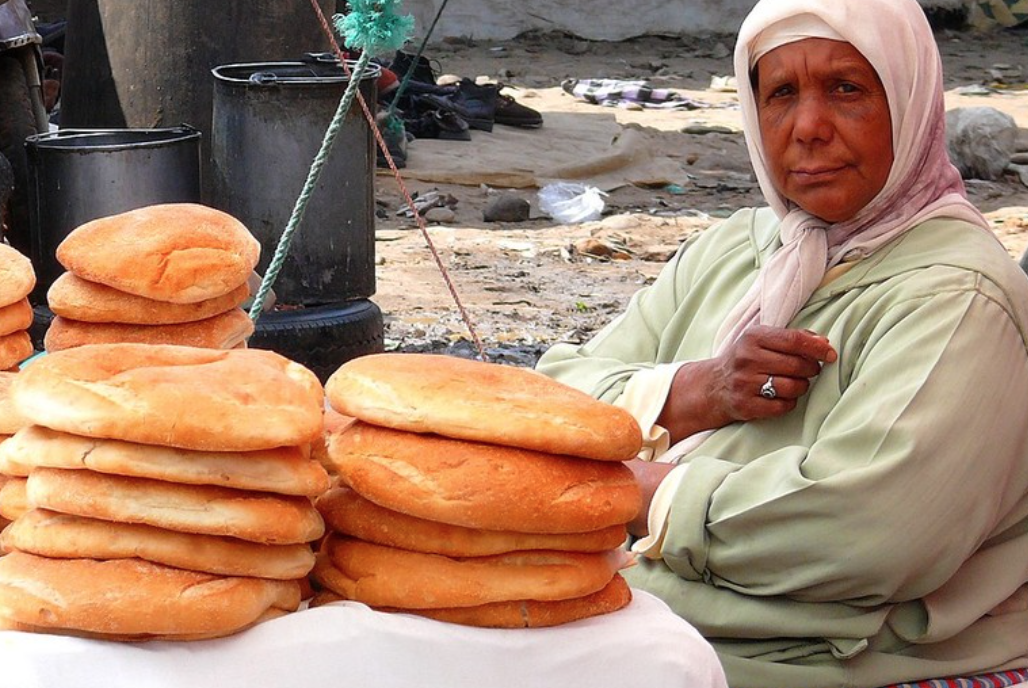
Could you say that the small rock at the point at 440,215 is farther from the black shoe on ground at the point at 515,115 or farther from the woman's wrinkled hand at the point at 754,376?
the woman's wrinkled hand at the point at 754,376

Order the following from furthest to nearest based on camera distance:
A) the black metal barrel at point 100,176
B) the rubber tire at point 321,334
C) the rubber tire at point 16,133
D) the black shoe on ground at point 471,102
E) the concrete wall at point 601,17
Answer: the concrete wall at point 601,17
the black shoe on ground at point 471,102
the rubber tire at point 16,133
the rubber tire at point 321,334
the black metal barrel at point 100,176

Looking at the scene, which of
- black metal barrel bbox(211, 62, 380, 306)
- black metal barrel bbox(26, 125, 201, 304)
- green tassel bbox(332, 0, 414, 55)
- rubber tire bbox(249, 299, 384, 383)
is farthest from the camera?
rubber tire bbox(249, 299, 384, 383)

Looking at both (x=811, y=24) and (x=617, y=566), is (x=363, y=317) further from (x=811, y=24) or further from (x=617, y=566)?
(x=617, y=566)

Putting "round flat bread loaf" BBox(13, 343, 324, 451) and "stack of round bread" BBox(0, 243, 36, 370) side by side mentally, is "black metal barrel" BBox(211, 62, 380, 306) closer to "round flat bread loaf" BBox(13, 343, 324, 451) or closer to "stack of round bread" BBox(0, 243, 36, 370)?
"stack of round bread" BBox(0, 243, 36, 370)

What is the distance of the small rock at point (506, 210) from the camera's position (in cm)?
935

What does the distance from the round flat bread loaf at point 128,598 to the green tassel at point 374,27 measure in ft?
4.61

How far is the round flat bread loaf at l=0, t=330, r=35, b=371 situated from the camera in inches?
89.4

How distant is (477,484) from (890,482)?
92cm

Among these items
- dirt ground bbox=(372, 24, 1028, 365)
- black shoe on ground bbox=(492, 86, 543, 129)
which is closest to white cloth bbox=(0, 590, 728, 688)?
dirt ground bbox=(372, 24, 1028, 365)

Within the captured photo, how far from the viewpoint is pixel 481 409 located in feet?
5.47

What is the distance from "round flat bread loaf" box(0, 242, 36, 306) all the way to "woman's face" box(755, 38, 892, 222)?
1.38 m

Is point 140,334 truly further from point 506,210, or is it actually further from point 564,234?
point 506,210

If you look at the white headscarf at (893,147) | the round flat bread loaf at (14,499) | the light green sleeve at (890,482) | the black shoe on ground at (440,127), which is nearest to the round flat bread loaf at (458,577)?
the round flat bread loaf at (14,499)

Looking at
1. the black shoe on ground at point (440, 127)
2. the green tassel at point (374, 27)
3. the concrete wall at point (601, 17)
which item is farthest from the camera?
the concrete wall at point (601, 17)
